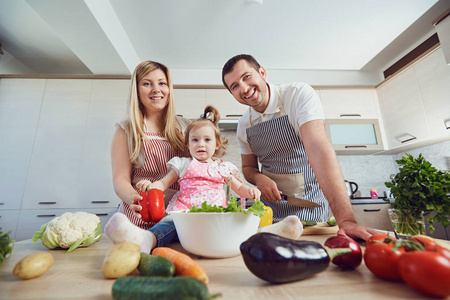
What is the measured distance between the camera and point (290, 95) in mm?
1324

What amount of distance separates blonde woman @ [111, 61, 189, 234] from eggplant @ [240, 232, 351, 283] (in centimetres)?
84

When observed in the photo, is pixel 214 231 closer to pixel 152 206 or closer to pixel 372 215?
pixel 152 206

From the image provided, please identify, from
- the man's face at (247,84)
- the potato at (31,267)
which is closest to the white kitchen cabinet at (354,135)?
the man's face at (247,84)

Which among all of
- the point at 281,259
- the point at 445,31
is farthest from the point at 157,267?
the point at 445,31

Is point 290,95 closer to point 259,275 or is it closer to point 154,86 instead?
point 154,86

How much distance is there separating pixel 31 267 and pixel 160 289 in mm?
276

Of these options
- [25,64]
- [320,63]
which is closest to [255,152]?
[320,63]

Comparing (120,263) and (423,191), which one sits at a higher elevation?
(423,191)

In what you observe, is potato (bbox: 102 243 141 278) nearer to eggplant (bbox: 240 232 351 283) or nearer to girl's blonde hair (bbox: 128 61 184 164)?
eggplant (bbox: 240 232 351 283)

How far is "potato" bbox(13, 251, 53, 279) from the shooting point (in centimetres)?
38

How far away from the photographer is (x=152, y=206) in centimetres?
75

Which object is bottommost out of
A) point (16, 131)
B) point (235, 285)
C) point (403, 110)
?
point (235, 285)

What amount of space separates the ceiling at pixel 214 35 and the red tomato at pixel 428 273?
7.67 feet

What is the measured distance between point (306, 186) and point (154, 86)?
1.05 metres
